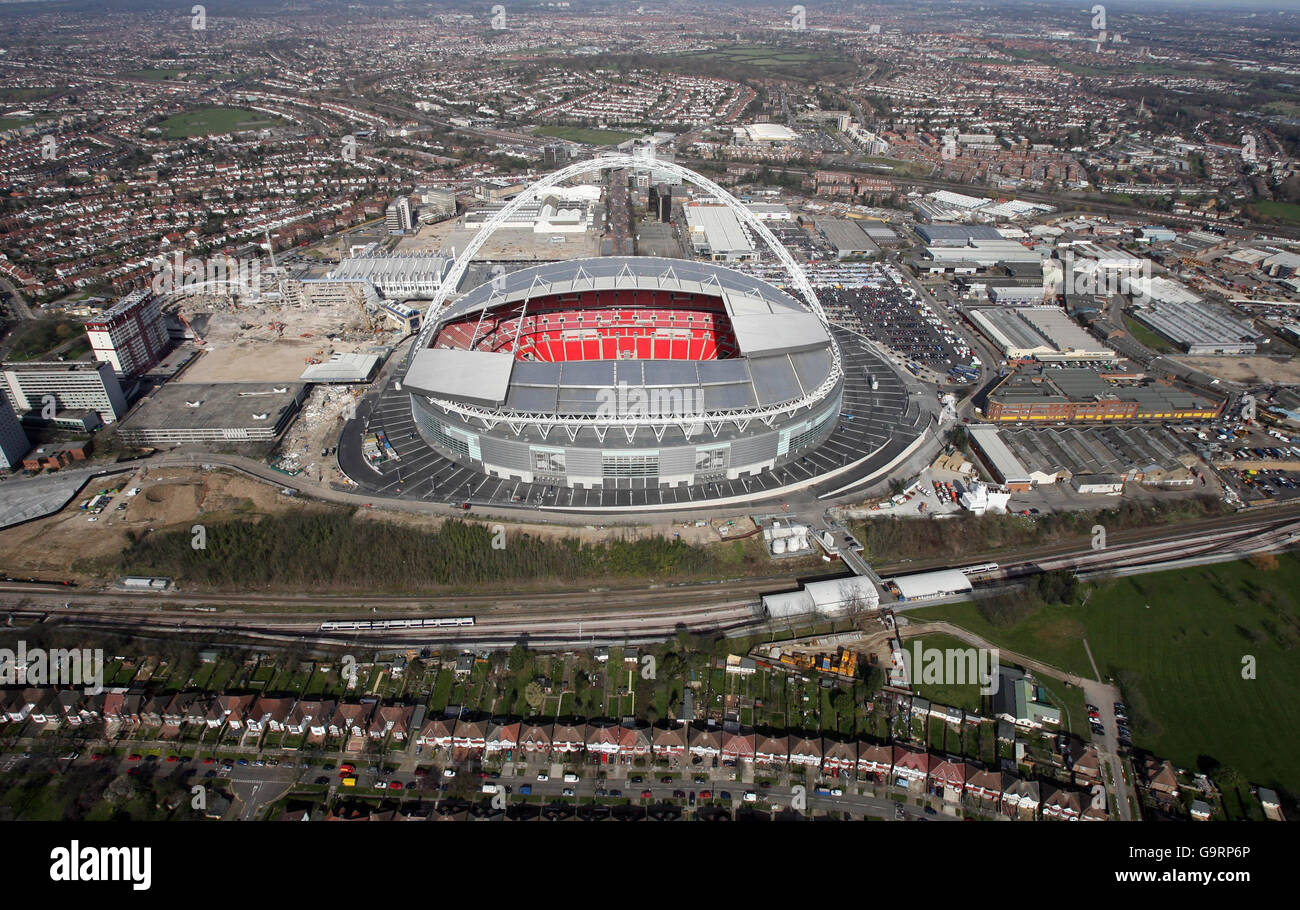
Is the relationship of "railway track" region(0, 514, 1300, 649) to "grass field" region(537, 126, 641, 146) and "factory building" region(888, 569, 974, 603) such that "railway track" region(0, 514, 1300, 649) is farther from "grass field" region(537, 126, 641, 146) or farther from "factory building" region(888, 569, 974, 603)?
"grass field" region(537, 126, 641, 146)

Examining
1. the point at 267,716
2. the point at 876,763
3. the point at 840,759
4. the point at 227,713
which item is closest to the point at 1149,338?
the point at 876,763

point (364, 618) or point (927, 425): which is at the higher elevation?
point (927, 425)

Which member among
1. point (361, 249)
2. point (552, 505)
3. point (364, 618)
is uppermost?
point (361, 249)

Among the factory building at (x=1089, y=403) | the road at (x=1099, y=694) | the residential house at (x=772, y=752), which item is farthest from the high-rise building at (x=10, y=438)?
the factory building at (x=1089, y=403)

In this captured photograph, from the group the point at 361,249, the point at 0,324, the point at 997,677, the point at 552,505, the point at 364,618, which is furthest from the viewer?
the point at 361,249

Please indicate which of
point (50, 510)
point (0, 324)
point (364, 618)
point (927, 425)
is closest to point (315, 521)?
point (364, 618)

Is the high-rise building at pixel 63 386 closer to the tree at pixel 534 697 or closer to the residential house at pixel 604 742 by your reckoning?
the tree at pixel 534 697
